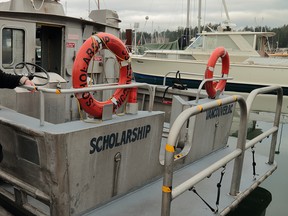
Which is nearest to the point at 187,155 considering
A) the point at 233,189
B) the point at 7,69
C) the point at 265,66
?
the point at 233,189

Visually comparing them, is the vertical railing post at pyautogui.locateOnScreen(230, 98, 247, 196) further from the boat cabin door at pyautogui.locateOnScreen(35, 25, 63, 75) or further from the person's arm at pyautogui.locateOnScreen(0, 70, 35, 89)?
the boat cabin door at pyautogui.locateOnScreen(35, 25, 63, 75)

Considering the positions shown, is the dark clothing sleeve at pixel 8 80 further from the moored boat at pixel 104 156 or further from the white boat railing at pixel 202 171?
the white boat railing at pixel 202 171

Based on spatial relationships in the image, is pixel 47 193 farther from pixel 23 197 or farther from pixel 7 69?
pixel 7 69

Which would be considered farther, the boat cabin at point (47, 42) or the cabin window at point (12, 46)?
the cabin window at point (12, 46)

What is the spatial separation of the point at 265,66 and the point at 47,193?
13589 mm

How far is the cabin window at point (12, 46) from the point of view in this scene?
5004 millimetres

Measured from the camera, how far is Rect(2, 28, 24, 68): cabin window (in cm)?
500

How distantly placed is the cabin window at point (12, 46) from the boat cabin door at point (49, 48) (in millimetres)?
887

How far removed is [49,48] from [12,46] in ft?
3.96

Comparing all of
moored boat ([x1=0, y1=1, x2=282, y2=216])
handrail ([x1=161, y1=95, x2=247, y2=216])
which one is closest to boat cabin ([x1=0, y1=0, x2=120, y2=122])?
moored boat ([x1=0, y1=1, x2=282, y2=216])

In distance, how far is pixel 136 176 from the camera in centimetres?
360

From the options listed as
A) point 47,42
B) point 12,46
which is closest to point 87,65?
point 12,46

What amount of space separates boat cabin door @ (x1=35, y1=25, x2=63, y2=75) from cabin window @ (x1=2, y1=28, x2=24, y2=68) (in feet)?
2.91

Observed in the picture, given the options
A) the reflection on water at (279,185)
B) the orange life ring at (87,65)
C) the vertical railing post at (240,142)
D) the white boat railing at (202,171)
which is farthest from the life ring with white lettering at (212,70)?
the reflection on water at (279,185)
